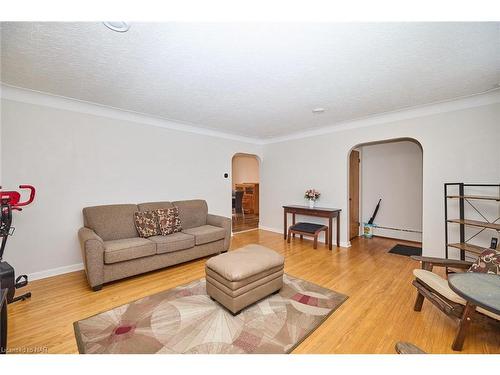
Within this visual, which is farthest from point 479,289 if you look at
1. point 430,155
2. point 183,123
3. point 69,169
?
point 69,169

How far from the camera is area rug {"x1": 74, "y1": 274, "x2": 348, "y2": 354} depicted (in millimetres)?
1622

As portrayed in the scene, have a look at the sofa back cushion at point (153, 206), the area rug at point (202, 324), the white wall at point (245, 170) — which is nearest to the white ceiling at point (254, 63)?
the sofa back cushion at point (153, 206)

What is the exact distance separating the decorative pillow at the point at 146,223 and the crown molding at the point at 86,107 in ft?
5.26

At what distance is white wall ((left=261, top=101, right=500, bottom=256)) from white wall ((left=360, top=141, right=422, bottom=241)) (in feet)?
4.27

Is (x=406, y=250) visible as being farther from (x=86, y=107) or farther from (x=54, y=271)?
(x=86, y=107)

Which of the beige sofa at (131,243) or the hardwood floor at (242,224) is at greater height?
the beige sofa at (131,243)

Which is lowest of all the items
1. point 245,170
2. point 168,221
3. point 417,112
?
point 168,221

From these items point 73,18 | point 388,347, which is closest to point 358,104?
point 388,347

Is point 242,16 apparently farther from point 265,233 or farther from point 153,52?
point 265,233

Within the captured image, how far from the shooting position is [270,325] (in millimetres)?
1867

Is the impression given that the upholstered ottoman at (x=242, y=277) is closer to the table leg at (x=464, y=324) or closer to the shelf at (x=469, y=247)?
the table leg at (x=464, y=324)

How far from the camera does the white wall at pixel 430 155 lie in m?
2.85

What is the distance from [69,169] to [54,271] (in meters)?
1.43

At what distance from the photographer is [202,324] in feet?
6.17
